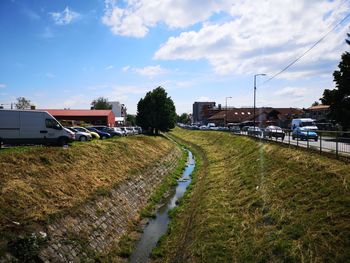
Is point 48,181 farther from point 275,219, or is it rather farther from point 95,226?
point 275,219

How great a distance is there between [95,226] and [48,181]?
135 inches

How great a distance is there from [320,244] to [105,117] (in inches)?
2895

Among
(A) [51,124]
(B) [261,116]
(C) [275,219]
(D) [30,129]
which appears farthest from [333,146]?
(B) [261,116]

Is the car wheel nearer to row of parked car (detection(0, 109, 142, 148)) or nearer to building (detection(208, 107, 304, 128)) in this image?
row of parked car (detection(0, 109, 142, 148))

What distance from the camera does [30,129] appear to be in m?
23.5

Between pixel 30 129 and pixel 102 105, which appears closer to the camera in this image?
pixel 30 129

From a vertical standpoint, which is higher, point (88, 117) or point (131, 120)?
point (88, 117)

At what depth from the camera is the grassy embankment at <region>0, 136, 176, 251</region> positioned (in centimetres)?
1192

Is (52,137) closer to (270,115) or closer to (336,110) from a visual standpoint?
(336,110)

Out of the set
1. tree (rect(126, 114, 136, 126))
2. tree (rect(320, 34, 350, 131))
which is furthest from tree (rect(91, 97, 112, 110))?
tree (rect(320, 34, 350, 131))

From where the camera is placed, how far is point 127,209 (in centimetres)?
1931

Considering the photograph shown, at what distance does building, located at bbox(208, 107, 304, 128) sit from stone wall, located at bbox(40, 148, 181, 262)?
3147 inches

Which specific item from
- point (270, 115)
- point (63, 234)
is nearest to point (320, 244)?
point (63, 234)

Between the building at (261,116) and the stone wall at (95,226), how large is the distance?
262 ft
